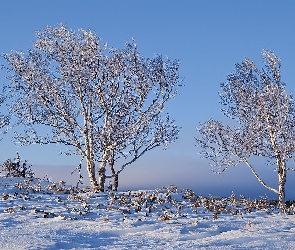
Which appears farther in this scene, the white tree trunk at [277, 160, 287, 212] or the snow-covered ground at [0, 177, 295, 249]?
the white tree trunk at [277, 160, 287, 212]

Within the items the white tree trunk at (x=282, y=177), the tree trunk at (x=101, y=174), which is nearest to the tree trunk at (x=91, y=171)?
the tree trunk at (x=101, y=174)

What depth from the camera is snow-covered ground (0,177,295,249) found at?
965cm

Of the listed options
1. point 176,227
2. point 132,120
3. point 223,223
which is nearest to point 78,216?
point 176,227

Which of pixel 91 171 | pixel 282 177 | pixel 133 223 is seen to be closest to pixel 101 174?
pixel 91 171

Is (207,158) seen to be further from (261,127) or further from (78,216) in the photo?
(78,216)

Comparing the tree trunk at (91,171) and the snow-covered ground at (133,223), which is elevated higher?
the tree trunk at (91,171)

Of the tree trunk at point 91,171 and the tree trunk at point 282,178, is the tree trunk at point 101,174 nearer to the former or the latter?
the tree trunk at point 91,171

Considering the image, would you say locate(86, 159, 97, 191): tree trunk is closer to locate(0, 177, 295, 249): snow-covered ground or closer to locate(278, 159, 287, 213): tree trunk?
locate(0, 177, 295, 249): snow-covered ground

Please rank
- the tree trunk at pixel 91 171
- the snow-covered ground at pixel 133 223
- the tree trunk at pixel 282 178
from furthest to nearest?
the tree trunk at pixel 282 178
the tree trunk at pixel 91 171
the snow-covered ground at pixel 133 223

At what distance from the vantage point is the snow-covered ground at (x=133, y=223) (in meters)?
9.65

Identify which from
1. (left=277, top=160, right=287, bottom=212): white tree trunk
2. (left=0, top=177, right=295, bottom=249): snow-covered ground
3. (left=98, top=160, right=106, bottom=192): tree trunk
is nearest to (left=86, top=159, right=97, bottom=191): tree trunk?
(left=98, top=160, right=106, bottom=192): tree trunk

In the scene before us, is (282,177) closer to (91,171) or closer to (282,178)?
(282,178)

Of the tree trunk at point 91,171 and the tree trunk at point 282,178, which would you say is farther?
the tree trunk at point 282,178

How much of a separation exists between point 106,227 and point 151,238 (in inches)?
60.6
